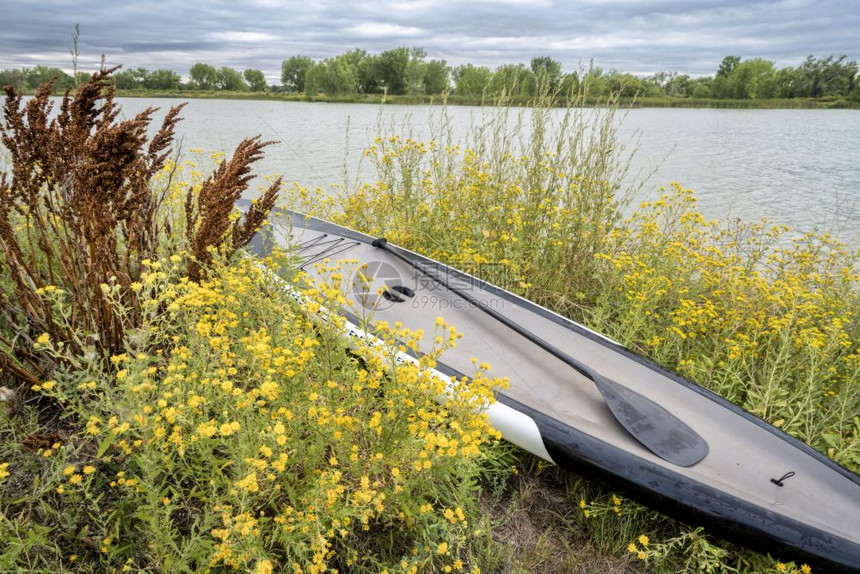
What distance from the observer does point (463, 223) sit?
13.7ft

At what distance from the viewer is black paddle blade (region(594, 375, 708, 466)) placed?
2158 millimetres

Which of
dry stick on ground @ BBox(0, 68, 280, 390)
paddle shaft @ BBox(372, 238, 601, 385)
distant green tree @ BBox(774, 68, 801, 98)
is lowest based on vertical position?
paddle shaft @ BBox(372, 238, 601, 385)

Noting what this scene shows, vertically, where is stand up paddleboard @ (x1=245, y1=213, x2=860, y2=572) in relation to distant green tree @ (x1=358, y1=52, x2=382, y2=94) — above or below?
below

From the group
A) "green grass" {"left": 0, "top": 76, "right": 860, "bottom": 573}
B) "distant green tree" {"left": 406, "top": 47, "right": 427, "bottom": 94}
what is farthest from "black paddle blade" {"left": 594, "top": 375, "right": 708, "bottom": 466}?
"distant green tree" {"left": 406, "top": 47, "right": 427, "bottom": 94}

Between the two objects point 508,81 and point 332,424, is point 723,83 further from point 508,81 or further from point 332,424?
point 332,424

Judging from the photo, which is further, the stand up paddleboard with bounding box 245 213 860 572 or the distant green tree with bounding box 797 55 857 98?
the distant green tree with bounding box 797 55 857 98

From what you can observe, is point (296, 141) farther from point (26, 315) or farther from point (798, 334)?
point (798, 334)

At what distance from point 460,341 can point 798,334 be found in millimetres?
2162

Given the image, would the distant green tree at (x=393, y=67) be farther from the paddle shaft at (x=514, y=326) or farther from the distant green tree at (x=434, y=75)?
the paddle shaft at (x=514, y=326)

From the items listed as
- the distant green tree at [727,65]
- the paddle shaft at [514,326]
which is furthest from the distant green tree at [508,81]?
the distant green tree at [727,65]

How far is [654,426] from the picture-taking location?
227 centimetres

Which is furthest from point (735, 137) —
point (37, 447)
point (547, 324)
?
point (37, 447)

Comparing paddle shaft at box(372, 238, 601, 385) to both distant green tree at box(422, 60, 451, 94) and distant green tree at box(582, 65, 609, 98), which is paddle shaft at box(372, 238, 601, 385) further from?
distant green tree at box(422, 60, 451, 94)

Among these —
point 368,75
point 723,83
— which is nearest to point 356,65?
point 368,75
